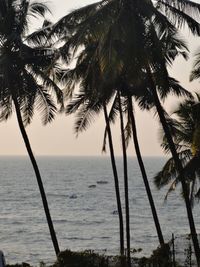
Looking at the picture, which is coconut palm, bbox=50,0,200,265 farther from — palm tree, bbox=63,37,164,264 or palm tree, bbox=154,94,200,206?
palm tree, bbox=154,94,200,206

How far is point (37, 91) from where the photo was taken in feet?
79.4

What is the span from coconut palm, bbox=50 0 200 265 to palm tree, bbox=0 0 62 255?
15.1 ft

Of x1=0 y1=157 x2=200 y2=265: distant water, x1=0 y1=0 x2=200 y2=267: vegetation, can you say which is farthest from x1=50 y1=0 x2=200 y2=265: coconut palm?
x1=0 y1=157 x2=200 y2=265: distant water

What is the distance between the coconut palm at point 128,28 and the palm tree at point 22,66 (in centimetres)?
461

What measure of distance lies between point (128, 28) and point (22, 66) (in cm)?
735

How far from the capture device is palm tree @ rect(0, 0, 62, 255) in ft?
74.9

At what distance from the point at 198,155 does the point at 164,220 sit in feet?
196

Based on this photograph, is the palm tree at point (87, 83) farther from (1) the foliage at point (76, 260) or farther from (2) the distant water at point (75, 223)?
(2) the distant water at point (75, 223)

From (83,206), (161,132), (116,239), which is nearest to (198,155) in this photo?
(161,132)

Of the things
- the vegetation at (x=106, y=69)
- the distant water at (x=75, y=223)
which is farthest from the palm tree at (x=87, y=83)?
the distant water at (x=75, y=223)

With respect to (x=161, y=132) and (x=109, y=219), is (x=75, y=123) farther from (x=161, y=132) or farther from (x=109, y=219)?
(x=109, y=219)

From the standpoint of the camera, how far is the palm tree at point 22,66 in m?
22.8

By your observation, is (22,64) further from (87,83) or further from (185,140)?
(185,140)

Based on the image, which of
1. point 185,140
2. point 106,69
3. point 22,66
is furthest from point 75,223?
point 106,69
